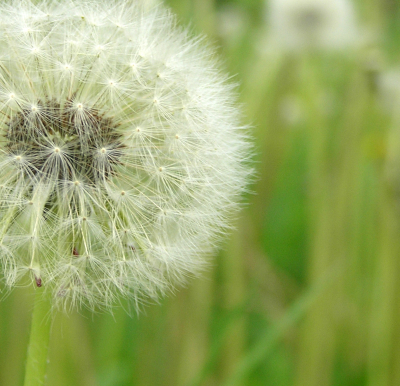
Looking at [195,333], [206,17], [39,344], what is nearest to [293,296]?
[195,333]

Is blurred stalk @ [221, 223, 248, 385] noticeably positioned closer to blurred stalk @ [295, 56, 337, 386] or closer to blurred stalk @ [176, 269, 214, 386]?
blurred stalk @ [176, 269, 214, 386]

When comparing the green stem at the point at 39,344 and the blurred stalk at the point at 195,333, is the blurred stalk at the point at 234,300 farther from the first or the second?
the green stem at the point at 39,344

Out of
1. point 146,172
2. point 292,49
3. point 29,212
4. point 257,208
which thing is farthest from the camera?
point 292,49

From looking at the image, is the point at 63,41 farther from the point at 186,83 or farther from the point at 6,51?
the point at 186,83

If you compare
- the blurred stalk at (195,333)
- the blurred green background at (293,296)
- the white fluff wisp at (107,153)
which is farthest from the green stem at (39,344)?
the blurred stalk at (195,333)

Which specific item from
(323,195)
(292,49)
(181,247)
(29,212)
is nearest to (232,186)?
(181,247)

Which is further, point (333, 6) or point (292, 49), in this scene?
point (333, 6)
